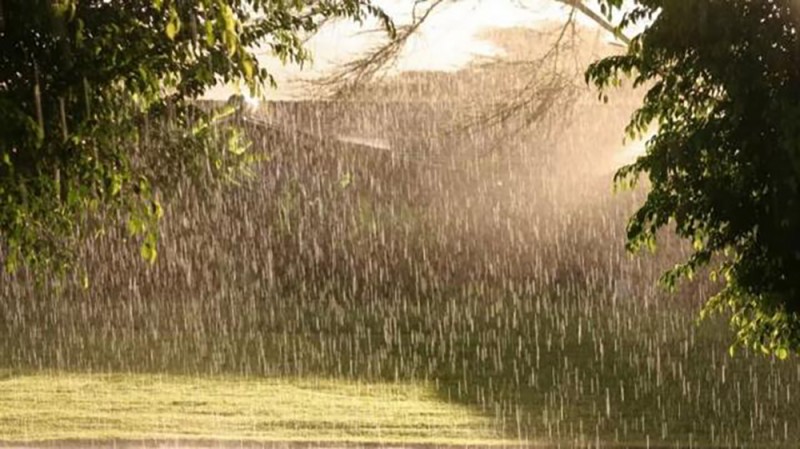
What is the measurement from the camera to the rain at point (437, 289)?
48.1 feet

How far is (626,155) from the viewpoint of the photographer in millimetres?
38500

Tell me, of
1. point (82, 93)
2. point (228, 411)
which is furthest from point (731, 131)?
point (228, 411)

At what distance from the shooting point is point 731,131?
6699 millimetres

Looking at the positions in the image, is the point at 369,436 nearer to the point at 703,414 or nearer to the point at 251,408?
the point at 251,408

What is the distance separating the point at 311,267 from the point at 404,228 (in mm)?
2669

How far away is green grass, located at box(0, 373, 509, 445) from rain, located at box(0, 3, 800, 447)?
1.85ft

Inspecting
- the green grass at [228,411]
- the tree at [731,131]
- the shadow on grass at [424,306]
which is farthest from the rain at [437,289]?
the tree at [731,131]

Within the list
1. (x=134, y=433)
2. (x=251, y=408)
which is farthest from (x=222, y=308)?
(x=134, y=433)

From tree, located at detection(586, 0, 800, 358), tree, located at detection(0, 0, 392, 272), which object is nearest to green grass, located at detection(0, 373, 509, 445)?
tree, located at detection(586, 0, 800, 358)

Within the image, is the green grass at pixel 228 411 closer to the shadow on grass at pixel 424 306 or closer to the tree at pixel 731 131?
the shadow on grass at pixel 424 306

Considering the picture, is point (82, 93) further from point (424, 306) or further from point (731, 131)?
point (424, 306)

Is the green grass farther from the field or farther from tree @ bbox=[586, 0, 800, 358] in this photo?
tree @ bbox=[586, 0, 800, 358]

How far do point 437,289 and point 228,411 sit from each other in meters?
15.1

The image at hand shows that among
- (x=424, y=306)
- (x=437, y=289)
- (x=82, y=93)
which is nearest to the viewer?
(x=82, y=93)
